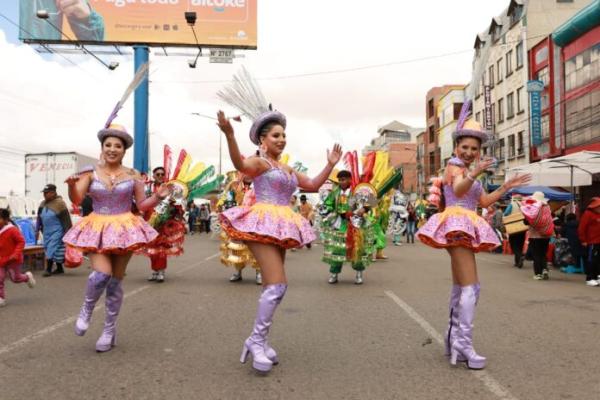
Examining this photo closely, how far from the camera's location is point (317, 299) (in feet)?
25.7

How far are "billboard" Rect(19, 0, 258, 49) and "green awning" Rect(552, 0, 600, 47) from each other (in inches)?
627

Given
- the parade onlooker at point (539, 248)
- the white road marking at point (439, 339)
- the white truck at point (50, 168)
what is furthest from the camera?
the white truck at point (50, 168)

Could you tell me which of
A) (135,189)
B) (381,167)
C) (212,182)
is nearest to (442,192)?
(135,189)

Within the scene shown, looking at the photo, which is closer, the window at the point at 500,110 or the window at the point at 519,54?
the window at the point at 519,54

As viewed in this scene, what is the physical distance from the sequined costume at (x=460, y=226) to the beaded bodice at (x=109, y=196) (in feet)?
8.43

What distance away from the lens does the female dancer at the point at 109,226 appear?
4664mm

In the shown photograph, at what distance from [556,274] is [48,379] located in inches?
423

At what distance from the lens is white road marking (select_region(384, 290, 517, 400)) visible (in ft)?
12.2

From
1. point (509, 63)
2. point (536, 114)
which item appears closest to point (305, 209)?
point (536, 114)

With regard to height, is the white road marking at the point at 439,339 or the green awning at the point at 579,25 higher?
the green awning at the point at 579,25

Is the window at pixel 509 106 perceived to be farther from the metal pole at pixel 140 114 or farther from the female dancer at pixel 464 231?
the female dancer at pixel 464 231

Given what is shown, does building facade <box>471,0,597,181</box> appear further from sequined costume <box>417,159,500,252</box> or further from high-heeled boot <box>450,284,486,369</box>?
high-heeled boot <box>450,284,486,369</box>

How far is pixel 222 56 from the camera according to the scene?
3122 cm

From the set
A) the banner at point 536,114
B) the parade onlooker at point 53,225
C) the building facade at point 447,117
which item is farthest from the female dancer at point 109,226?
the building facade at point 447,117
